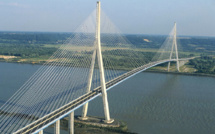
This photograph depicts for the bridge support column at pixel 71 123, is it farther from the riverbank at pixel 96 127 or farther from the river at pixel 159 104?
the river at pixel 159 104

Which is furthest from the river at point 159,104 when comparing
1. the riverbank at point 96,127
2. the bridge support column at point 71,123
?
the bridge support column at point 71,123

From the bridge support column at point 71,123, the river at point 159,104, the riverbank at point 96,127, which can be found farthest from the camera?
the river at point 159,104

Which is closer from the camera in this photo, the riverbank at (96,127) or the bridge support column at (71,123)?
the bridge support column at (71,123)

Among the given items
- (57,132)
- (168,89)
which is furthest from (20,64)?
(57,132)

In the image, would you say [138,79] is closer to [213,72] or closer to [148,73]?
[148,73]

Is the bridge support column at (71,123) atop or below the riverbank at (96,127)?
atop

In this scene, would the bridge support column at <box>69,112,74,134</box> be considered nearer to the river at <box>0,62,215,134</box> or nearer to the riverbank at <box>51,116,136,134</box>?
the riverbank at <box>51,116,136,134</box>

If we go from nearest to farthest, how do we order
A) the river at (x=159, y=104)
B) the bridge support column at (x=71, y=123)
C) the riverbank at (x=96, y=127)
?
the bridge support column at (x=71, y=123), the riverbank at (x=96, y=127), the river at (x=159, y=104)

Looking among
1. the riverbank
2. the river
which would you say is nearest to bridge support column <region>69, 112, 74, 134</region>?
the riverbank

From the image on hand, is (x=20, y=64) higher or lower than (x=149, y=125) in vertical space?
higher
